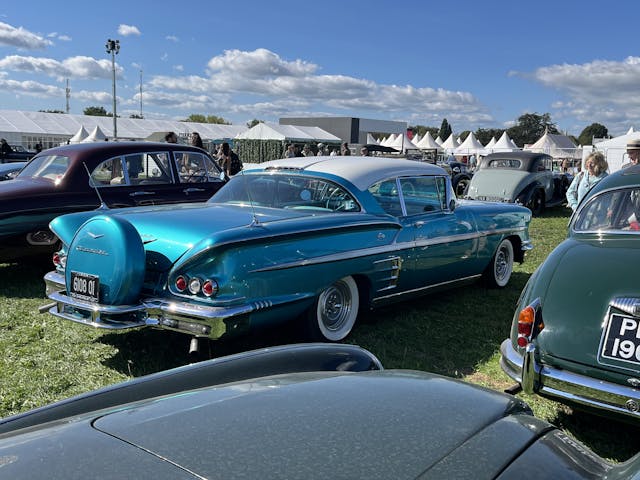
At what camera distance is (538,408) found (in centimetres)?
366

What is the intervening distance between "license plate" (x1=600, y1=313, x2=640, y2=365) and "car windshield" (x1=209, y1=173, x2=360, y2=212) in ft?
7.70

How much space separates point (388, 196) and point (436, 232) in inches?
24.4

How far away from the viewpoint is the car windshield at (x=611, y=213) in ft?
13.4

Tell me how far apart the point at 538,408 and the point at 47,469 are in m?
3.21

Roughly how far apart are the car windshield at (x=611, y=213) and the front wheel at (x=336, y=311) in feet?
5.79

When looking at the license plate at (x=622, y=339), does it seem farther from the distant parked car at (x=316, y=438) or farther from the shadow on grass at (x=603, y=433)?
the distant parked car at (x=316, y=438)

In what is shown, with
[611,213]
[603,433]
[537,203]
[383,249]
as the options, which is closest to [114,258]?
[383,249]

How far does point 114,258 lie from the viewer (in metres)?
3.83

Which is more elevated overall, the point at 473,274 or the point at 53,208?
the point at 53,208

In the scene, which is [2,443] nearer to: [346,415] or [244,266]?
[346,415]

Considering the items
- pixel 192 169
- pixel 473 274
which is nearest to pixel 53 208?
pixel 192 169

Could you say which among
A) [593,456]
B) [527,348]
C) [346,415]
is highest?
[346,415]

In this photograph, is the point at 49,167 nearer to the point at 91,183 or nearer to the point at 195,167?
the point at 91,183

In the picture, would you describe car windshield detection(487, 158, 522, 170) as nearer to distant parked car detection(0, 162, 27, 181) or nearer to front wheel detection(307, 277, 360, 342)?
distant parked car detection(0, 162, 27, 181)
